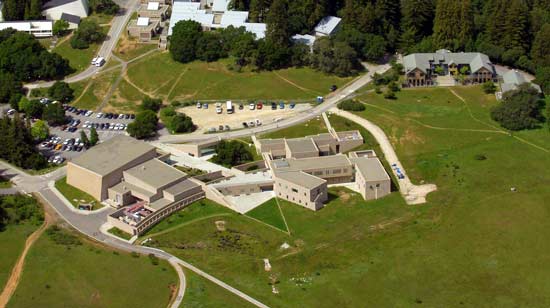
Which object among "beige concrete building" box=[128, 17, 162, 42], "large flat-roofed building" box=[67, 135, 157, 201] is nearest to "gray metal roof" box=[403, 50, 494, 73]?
"large flat-roofed building" box=[67, 135, 157, 201]

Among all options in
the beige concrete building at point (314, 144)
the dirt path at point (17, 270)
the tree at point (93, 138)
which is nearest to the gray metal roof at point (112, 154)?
the tree at point (93, 138)

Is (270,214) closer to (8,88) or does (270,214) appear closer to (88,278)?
(88,278)

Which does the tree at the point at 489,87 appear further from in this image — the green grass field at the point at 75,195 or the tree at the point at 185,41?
the green grass field at the point at 75,195

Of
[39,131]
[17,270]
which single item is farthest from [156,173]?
[17,270]

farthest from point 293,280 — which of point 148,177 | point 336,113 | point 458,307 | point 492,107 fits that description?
point 492,107

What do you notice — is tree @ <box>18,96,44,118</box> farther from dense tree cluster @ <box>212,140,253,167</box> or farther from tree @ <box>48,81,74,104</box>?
dense tree cluster @ <box>212,140,253,167</box>

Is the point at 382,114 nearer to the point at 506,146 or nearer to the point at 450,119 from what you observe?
the point at 450,119
